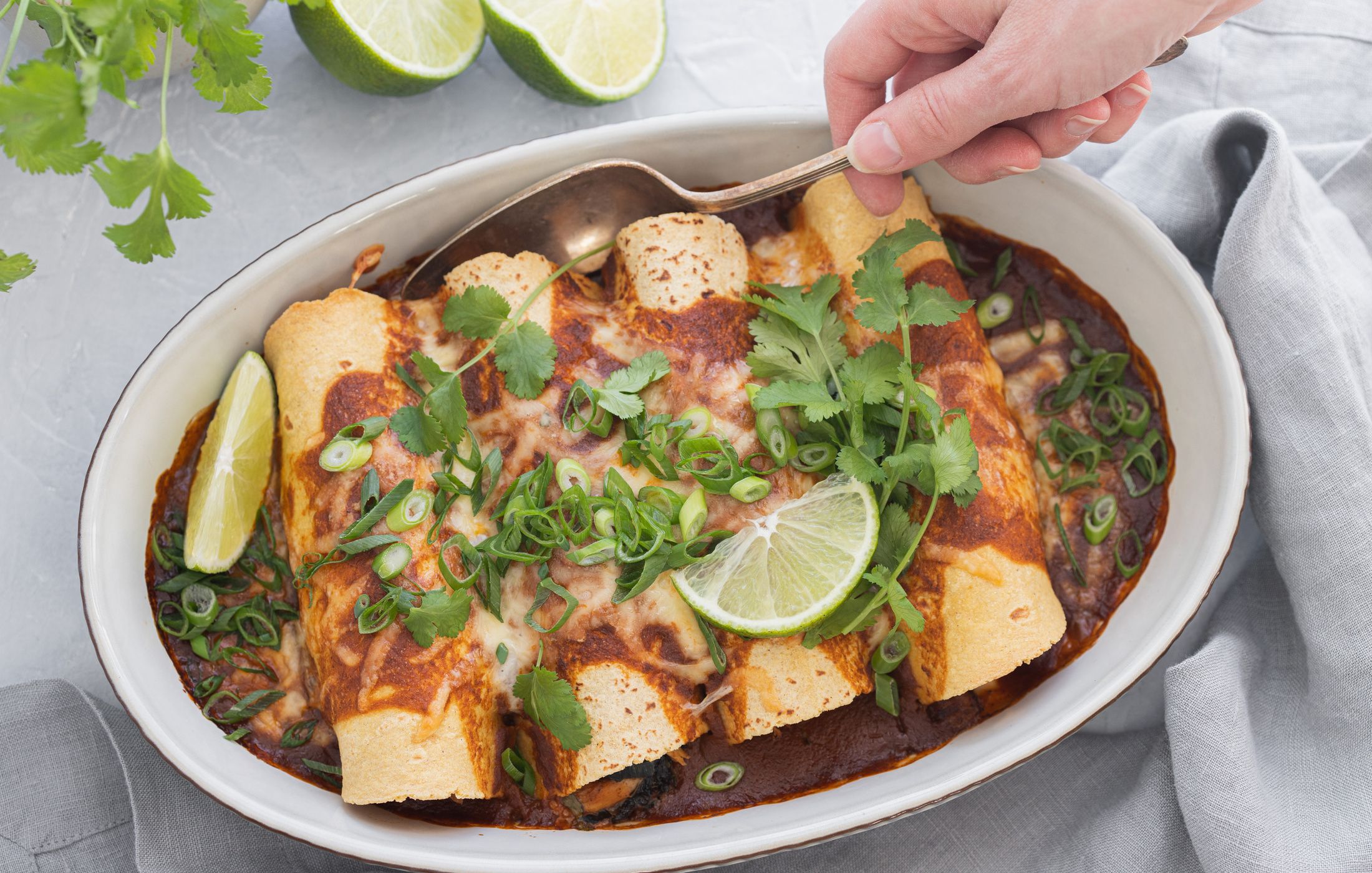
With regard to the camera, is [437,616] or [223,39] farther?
[437,616]

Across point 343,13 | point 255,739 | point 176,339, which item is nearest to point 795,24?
point 343,13

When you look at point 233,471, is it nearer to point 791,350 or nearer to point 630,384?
point 630,384

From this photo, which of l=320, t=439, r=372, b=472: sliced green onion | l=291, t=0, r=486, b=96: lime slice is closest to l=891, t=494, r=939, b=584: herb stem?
l=320, t=439, r=372, b=472: sliced green onion

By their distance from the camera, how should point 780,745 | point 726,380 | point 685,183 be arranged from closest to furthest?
point 726,380 < point 780,745 < point 685,183

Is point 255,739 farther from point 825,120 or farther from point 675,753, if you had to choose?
point 825,120

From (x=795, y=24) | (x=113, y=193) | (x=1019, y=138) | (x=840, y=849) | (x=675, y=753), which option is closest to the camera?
(x=113, y=193)

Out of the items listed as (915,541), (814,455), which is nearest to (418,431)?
(814,455)

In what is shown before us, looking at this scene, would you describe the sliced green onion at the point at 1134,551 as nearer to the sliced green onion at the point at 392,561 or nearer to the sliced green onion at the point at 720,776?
the sliced green onion at the point at 720,776
